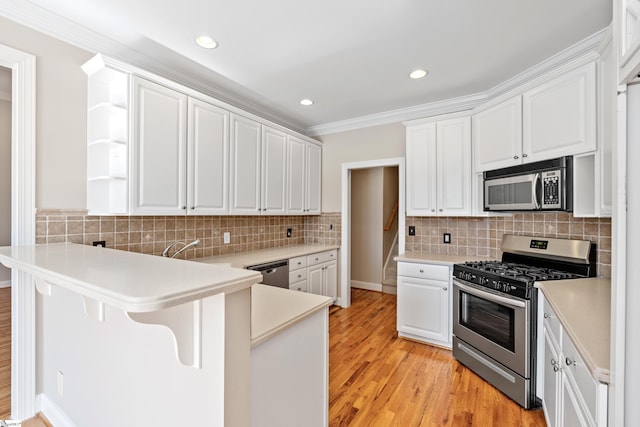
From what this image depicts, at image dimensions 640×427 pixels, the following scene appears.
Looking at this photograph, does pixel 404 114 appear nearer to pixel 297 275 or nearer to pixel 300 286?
pixel 297 275

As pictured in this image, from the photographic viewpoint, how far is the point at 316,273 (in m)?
3.82

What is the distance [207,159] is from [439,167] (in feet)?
7.83

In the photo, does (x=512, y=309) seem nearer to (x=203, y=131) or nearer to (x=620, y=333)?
(x=620, y=333)

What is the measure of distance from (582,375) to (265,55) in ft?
9.08

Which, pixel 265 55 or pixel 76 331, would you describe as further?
pixel 265 55

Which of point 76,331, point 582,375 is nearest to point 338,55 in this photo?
point 582,375

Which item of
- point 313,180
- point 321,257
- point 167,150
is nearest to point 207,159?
point 167,150

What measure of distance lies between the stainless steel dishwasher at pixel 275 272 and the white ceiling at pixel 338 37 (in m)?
1.86

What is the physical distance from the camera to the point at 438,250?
3.47 meters

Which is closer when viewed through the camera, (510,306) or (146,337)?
(146,337)

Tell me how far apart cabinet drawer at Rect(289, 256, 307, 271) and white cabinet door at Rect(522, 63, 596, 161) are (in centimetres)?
247

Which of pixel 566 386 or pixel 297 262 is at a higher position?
pixel 297 262

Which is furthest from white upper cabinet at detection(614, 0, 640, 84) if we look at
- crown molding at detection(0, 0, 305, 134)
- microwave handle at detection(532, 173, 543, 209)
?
crown molding at detection(0, 0, 305, 134)

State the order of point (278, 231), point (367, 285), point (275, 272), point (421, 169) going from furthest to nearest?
point (367, 285), point (278, 231), point (421, 169), point (275, 272)
